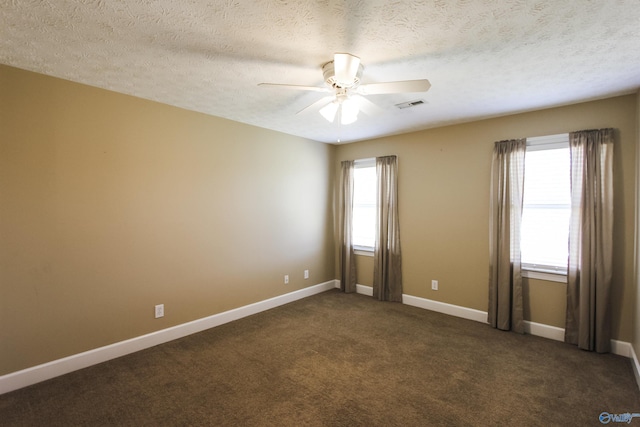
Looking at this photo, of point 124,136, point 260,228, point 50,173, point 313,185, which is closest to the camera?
point 50,173

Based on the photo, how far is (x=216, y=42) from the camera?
2010 millimetres

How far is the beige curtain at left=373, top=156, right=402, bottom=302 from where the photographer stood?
14.9 ft

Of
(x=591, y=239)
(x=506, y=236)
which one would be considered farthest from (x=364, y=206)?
(x=591, y=239)

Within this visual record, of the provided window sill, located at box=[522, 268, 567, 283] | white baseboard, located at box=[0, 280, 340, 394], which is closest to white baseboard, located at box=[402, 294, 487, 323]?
window sill, located at box=[522, 268, 567, 283]

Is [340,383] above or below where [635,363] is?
below

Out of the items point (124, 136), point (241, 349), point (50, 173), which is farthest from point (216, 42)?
point (241, 349)

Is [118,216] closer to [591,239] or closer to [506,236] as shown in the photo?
[506,236]

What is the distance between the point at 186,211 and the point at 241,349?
161cm

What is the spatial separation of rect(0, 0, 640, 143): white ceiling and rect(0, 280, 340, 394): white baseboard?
2.42 m

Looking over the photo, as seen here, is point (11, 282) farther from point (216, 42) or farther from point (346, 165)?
point (346, 165)

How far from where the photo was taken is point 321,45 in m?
2.03

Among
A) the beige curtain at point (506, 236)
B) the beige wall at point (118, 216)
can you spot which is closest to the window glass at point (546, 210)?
the beige curtain at point (506, 236)

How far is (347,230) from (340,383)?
2851 millimetres

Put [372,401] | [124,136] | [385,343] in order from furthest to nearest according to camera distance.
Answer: [385,343] < [124,136] < [372,401]
